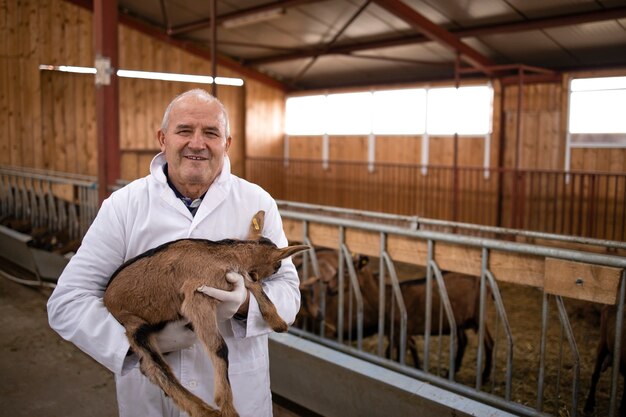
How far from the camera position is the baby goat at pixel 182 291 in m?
1.47

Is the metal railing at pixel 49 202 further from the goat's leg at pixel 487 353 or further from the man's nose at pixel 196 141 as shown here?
the man's nose at pixel 196 141

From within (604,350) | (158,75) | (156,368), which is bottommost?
(604,350)

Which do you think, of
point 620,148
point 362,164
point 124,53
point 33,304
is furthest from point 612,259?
point 124,53

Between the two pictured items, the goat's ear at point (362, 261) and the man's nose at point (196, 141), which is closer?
the man's nose at point (196, 141)

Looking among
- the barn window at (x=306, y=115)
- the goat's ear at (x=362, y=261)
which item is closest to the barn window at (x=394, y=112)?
the barn window at (x=306, y=115)

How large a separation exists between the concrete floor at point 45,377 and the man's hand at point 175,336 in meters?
2.03

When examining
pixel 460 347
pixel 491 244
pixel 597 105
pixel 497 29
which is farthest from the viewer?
pixel 597 105

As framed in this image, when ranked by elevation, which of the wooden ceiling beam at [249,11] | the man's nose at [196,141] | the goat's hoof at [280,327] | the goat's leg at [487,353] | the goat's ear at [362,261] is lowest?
the goat's leg at [487,353]

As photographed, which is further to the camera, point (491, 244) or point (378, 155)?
point (378, 155)

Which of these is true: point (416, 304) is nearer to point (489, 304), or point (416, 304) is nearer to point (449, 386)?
point (449, 386)

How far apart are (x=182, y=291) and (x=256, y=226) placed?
0.34 metres

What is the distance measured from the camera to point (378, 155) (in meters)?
13.1

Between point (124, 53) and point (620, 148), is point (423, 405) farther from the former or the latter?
point (124, 53)

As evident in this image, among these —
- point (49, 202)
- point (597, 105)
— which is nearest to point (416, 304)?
point (49, 202)
